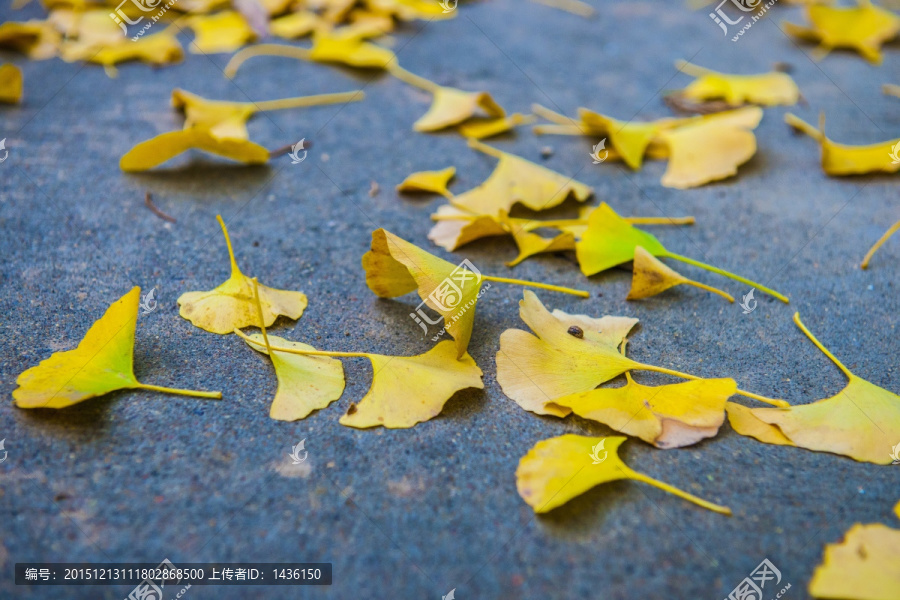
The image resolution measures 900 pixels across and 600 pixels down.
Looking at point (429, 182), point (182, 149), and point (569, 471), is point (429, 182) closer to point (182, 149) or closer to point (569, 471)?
point (182, 149)

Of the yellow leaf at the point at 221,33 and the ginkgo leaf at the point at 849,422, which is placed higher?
A: the yellow leaf at the point at 221,33

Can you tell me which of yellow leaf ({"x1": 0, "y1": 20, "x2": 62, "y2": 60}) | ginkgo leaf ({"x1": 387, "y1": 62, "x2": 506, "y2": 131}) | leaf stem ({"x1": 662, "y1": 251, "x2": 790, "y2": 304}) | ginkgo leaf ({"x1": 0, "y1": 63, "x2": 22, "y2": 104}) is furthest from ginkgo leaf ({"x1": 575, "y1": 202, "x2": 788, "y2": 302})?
yellow leaf ({"x1": 0, "y1": 20, "x2": 62, "y2": 60})

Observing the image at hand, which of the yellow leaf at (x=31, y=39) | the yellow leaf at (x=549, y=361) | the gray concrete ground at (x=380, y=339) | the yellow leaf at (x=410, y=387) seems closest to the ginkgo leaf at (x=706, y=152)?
the gray concrete ground at (x=380, y=339)

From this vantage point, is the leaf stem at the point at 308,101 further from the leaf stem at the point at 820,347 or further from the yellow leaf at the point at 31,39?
the leaf stem at the point at 820,347

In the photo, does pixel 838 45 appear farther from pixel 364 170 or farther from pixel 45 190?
pixel 45 190

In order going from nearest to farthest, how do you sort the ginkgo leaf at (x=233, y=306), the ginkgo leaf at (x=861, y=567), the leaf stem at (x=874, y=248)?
the ginkgo leaf at (x=861, y=567) → the ginkgo leaf at (x=233, y=306) → the leaf stem at (x=874, y=248)

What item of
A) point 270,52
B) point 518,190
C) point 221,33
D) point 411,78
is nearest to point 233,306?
point 518,190

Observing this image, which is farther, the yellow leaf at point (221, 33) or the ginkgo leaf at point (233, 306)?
the yellow leaf at point (221, 33)
